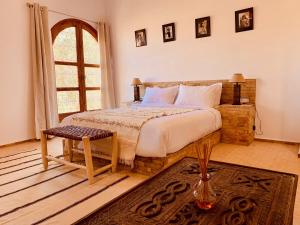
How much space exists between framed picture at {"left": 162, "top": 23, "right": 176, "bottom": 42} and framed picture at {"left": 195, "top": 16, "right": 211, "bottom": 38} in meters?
0.48

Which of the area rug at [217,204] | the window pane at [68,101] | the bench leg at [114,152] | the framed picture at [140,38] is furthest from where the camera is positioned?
the framed picture at [140,38]

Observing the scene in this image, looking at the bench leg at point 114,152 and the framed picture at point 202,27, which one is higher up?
the framed picture at point 202,27

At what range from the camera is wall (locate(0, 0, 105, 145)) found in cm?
376

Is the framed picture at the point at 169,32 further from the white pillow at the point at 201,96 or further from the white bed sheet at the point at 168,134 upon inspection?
the white bed sheet at the point at 168,134

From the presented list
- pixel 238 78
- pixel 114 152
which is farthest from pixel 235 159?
pixel 114 152

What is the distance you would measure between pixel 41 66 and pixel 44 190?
2.63 metres

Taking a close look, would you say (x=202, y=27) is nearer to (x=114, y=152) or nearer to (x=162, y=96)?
(x=162, y=96)

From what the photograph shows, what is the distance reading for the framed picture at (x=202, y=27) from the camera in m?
4.06

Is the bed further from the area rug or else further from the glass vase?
the glass vase

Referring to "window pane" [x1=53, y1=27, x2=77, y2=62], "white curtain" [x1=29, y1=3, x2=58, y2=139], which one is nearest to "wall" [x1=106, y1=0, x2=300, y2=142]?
"window pane" [x1=53, y1=27, x2=77, y2=62]

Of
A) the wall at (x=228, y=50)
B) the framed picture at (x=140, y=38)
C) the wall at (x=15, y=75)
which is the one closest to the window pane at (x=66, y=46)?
the wall at (x=15, y=75)

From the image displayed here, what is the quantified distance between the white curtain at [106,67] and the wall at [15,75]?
137 centimetres

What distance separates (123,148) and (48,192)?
82 centimetres

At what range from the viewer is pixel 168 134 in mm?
2367
